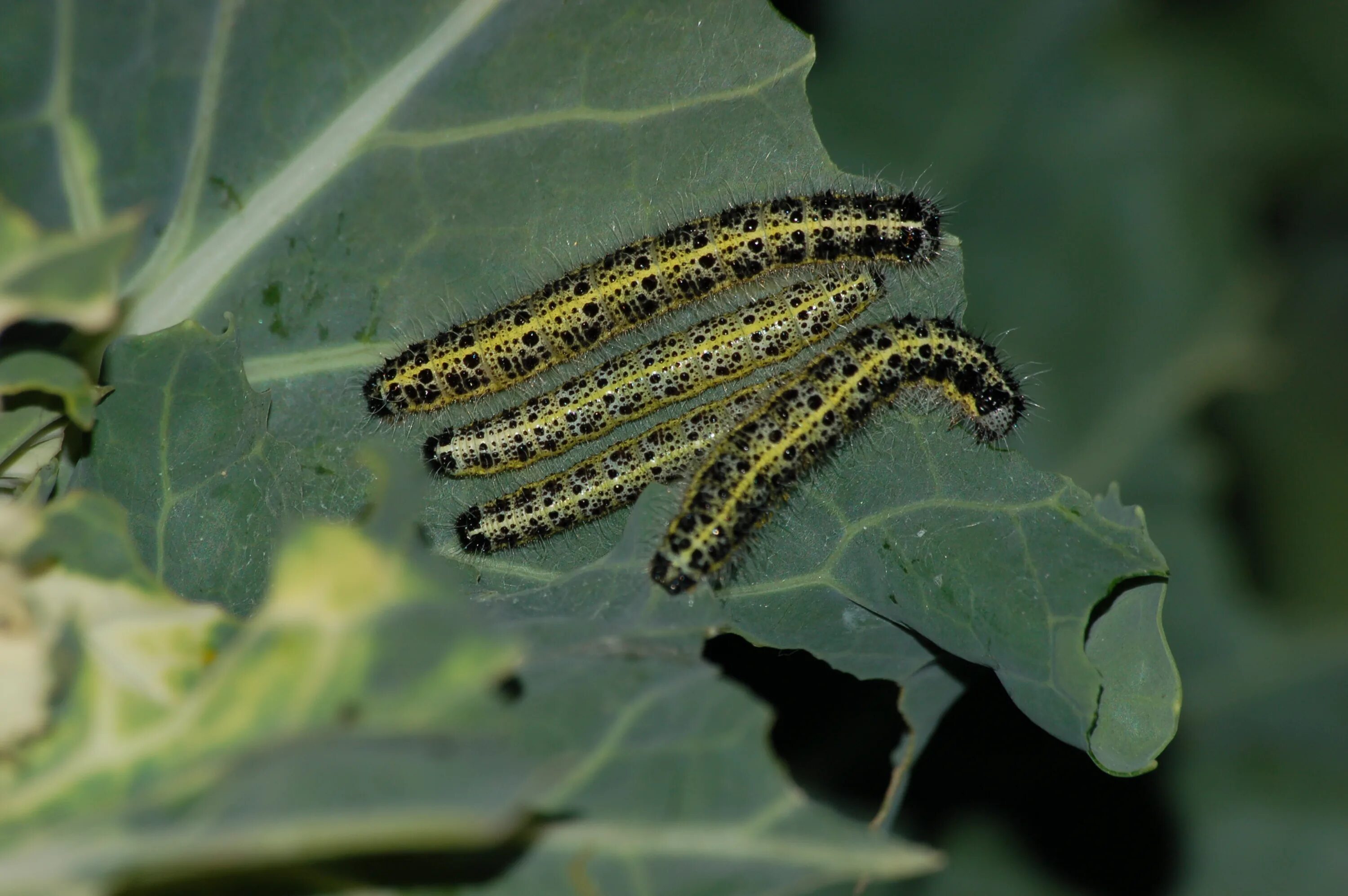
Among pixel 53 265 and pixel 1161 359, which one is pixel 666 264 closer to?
pixel 53 265

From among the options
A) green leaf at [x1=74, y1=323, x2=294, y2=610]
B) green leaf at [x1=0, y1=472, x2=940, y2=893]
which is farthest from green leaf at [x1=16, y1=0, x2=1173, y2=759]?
green leaf at [x1=0, y1=472, x2=940, y2=893]

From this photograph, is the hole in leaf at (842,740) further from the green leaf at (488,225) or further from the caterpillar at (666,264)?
the caterpillar at (666,264)

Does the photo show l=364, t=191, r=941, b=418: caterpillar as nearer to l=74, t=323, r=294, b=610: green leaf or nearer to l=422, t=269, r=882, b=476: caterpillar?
l=422, t=269, r=882, b=476: caterpillar

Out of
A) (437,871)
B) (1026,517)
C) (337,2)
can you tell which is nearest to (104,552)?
(437,871)

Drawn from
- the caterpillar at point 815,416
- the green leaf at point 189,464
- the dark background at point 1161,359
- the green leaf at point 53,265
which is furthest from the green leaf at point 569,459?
the dark background at point 1161,359

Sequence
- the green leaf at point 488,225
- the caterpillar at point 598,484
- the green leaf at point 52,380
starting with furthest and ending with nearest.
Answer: the caterpillar at point 598,484, the green leaf at point 488,225, the green leaf at point 52,380

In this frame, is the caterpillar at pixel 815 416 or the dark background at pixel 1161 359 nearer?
the caterpillar at pixel 815 416

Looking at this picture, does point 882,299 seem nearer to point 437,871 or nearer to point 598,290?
point 598,290

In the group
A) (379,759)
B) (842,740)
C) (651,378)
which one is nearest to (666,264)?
(651,378)
